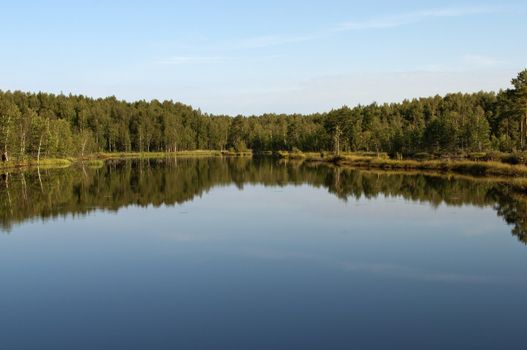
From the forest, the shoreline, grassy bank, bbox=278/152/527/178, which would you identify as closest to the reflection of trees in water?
the shoreline

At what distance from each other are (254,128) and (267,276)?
567 ft

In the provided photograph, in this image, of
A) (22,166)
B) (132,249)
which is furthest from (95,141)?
(132,249)

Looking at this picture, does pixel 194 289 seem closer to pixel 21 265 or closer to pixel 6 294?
pixel 6 294

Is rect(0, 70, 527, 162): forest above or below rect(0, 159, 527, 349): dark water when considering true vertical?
above

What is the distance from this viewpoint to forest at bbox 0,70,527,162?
87.5 m

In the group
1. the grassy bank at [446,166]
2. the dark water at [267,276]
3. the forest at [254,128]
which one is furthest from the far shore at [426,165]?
the dark water at [267,276]

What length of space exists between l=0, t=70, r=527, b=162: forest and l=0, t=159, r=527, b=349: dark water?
5280 cm

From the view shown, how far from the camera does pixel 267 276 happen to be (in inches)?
715

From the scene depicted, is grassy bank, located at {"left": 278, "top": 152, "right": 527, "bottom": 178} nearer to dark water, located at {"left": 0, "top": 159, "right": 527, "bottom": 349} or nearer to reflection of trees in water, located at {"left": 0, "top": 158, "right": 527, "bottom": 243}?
reflection of trees in water, located at {"left": 0, "top": 158, "right": 527, "bottom": 243}

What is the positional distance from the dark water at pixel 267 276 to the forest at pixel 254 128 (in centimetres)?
5280

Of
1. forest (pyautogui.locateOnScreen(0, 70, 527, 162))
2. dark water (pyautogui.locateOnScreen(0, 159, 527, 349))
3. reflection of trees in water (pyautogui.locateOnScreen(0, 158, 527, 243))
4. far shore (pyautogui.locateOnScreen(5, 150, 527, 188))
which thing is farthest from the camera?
forest (pyautogui.locateOnScreen(0, 70, 527, 162))

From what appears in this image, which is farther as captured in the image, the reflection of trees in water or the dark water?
the reflection of trees in water

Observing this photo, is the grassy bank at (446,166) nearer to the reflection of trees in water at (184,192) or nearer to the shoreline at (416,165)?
the shoreline at (416,165)

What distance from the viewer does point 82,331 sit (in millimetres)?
13344
